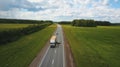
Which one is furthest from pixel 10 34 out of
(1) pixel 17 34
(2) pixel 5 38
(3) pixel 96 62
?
(3) pixel 96 62

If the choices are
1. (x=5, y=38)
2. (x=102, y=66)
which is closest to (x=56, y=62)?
(x=102, y=66)

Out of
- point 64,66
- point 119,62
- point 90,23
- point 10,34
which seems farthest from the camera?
point 90,23

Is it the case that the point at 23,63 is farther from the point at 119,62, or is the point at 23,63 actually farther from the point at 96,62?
the point at 119,62

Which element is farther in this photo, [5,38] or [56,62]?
[5,38]

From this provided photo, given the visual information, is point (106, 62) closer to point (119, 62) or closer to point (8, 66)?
point (119, 62)

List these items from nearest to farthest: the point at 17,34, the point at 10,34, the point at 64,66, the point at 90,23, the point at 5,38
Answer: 1. the point at 64,66
2. the point at 5,38
3. the point at 10,34
4. the point at 17,34
5. the point at 90,23

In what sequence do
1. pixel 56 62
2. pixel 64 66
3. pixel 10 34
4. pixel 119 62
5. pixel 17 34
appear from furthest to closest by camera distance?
pixel 17 34 → pixel 10 34 → pixel 119 62 → pixel 56 62 → pixel 64 66

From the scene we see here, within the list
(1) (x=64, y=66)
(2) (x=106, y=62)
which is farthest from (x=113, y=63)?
(1) (x=64, y=66)

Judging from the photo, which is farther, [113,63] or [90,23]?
[90,23]

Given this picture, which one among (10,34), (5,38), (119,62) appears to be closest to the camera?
(119,62)
